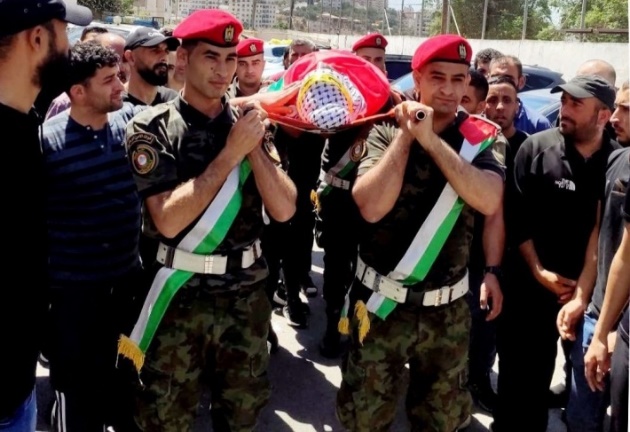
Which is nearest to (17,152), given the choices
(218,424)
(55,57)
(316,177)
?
(55,57)

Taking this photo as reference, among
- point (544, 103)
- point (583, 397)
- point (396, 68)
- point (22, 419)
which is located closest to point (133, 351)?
point (22, 419)

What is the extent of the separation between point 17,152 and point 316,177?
114 inches

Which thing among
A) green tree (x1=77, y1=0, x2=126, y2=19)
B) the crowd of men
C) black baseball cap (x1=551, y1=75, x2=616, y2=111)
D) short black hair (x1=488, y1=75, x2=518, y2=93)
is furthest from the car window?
green tree (x1=77, y1=0, x2=126, y2=19)

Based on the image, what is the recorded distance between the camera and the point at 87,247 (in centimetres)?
268

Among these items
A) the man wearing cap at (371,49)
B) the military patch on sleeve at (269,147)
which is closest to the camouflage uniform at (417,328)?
the military patch on sleeve at (269,147)

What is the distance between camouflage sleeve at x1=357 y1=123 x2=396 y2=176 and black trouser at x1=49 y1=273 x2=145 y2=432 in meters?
1.06

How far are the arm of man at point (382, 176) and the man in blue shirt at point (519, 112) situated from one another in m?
1.95

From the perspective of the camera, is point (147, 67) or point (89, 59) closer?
point (89, 59)

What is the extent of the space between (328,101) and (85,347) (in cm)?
149

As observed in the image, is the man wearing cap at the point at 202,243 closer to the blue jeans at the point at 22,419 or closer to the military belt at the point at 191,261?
the military belt at the point at 191,261

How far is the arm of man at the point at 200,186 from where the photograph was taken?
84.7 inches

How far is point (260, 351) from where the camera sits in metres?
2.44

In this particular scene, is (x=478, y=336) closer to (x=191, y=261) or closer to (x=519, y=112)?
(x=519, y=112)

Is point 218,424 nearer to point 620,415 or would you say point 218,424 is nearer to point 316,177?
point 620,415
